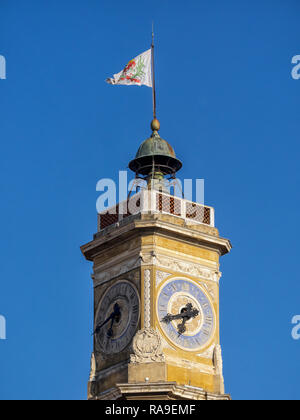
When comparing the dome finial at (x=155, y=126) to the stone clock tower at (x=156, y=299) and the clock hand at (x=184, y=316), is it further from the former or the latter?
the clock hand at (x=184, y=316)

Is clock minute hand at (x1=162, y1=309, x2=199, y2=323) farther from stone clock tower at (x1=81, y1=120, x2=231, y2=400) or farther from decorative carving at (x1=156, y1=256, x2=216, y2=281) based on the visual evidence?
decorative carving at (x1=156, y1=256, x2=216, y2=281)

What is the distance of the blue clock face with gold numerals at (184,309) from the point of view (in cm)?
8612

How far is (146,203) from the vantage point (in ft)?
289

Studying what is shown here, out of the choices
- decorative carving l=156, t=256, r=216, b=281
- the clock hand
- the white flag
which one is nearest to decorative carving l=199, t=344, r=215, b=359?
the clock hand

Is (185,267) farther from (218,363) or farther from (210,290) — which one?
(218,363)

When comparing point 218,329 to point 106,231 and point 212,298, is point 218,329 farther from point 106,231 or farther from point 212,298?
point 106,231

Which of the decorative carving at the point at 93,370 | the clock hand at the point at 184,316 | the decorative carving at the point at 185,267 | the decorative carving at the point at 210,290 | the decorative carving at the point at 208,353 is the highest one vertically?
the decorative carving at the point at 185,267

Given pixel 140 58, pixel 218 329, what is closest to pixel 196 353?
pixel 218 329

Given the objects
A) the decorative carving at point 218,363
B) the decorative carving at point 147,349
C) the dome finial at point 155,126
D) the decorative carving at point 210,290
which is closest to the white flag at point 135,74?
the dome finial at point 155,126

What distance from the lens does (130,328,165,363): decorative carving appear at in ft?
279

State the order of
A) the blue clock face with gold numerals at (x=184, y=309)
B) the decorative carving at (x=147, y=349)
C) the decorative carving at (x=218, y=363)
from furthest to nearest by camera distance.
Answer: the decorative carving at (x=218, y=363) → the blue clock face with gold numerals at (x=184, y=309) → the decorative carving at (x=147, y=349)

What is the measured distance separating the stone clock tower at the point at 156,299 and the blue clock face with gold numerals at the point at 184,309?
0.05m

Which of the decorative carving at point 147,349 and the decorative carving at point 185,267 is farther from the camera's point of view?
the decorative carving at point 185,267
